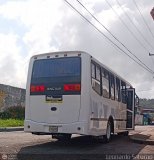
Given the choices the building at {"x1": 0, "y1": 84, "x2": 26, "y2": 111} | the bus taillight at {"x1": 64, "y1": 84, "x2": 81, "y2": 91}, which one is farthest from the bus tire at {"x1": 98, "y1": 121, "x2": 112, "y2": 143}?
the building at {"x1": 0, "y1": 84, "x2": 26, "y2": 111}

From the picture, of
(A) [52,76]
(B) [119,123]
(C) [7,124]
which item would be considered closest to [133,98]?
(B) [119,123]

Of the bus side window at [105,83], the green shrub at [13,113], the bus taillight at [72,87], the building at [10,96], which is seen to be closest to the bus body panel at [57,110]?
the bus taillight at [72,87]

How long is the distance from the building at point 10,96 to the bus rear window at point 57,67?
80.3ft

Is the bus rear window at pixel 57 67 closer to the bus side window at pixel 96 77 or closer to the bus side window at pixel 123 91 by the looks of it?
the bus side window at pixel 96 77

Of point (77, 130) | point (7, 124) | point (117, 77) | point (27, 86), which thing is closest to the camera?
point (77, 130)

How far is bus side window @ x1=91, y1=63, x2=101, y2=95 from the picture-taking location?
15.1 meters

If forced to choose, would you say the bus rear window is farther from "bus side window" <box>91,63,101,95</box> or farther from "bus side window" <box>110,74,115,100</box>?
"bus side window" <box>110,74,115,100</box>

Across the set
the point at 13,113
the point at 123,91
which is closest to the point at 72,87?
the point at 123,91

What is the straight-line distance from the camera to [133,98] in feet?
75.6

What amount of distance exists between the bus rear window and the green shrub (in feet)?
80.4

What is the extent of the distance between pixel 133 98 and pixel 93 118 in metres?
8.59

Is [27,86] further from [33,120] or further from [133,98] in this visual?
[133,98]

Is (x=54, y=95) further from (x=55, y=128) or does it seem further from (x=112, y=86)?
(x=112, y=86)

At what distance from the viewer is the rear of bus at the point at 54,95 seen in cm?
1435
